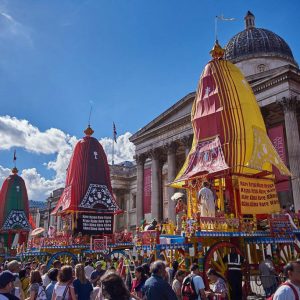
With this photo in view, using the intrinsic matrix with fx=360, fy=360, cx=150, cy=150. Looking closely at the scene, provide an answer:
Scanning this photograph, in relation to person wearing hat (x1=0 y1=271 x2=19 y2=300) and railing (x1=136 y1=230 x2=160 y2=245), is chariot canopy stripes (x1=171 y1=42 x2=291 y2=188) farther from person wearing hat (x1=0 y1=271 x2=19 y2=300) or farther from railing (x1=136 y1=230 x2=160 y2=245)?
person wearing hat (x1=0 y1=271 x2=19 y2=300)

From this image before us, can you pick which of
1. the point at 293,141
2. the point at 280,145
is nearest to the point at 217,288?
the point at 280,145

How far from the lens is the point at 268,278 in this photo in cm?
1044

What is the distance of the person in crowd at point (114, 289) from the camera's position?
3.65m

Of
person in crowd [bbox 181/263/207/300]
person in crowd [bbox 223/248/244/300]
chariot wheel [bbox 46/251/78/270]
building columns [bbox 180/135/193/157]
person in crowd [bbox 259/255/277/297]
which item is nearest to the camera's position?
person in crowd [bbox 181/263/207/300]

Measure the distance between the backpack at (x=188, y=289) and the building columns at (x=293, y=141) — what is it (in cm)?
1815

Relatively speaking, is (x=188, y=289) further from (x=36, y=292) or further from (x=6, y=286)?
(x=6, y=286)

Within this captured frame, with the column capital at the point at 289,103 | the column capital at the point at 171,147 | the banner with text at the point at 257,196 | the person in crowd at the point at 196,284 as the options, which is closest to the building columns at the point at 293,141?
the column capital at the point at 289,103

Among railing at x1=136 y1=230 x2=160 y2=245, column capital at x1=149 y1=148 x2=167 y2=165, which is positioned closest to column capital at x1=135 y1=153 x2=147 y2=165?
column capital at x1=149 y1=148 x2=167 y2=165

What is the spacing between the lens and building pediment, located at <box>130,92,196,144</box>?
3594 cm

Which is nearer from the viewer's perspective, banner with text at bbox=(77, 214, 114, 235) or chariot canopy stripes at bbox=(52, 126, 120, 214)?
banner with text at bbox=(77, 214, 114, 235)

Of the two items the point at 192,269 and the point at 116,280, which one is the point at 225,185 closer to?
the point at 192,269

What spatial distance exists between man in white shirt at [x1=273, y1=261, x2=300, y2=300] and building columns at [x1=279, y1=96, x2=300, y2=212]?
20.3 metres

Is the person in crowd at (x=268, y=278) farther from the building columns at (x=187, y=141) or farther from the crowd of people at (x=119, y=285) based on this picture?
the building columns at (x=187, y=141)

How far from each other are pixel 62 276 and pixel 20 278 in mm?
2921
